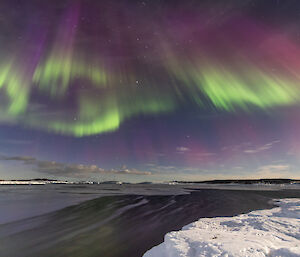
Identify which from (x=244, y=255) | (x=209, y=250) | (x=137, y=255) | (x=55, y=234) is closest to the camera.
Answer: (x=244, y=255)

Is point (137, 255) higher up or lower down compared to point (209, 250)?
lower down

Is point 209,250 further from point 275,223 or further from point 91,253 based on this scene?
point 275,223

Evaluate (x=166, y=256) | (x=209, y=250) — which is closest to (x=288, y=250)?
(x=209, y=250)

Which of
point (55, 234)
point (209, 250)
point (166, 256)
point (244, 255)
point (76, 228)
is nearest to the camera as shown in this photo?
point (244, 255)

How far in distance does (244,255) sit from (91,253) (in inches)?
278

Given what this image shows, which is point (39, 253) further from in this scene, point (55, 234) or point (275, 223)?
point (275, 223)

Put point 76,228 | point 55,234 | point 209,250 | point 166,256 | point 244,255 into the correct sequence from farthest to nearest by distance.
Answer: point 76,228, point 55,234, point 166,256, point 209,250, point 244,255

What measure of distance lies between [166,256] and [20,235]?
10612 millimetres

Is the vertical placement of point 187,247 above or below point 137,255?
above

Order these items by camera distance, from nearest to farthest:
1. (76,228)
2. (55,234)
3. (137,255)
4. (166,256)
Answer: (166,256)
(137,255)
(55,234)
(76,228)

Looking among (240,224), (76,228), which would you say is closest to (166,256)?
(240,224)

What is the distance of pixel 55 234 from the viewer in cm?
1396

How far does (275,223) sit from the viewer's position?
47.3 feet

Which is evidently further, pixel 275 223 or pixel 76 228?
pixel 76 228
